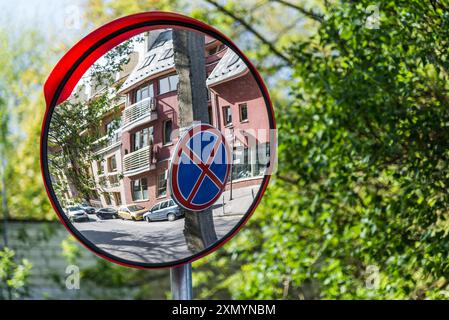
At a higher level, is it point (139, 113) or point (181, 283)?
point (139, 113)

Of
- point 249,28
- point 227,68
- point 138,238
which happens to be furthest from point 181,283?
point 249,28

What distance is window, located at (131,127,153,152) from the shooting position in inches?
31.8

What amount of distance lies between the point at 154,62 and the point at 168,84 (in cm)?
3

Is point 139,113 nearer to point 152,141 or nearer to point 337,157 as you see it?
point 152,141

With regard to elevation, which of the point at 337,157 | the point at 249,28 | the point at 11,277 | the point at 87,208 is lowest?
the point at 11,277

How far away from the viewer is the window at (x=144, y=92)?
2.64ft

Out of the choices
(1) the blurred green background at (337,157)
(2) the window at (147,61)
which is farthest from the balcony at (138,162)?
(1) the blurred green background at (337,157)

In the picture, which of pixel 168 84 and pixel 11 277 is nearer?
pixel 168 84

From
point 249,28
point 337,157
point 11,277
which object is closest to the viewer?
point 337,157

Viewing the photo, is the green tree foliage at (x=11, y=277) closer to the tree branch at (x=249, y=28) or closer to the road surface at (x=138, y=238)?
the tree branch at (x=249, y=28)

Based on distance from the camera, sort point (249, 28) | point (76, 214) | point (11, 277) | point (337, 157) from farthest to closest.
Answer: point (11, 277)
point (249, 28)
point (337, 157)
point (76, 214)

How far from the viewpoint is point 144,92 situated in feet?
2.65

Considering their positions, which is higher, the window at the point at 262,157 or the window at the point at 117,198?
the window at the point at 262,157

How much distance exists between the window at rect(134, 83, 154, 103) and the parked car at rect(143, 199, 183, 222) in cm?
14
